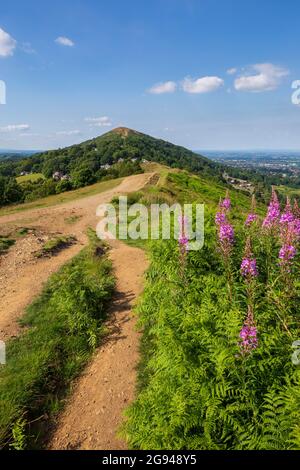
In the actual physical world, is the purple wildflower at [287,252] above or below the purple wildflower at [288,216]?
below

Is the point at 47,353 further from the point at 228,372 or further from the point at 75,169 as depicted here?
the point at 75,169

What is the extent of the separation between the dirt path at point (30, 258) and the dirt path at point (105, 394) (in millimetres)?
2770

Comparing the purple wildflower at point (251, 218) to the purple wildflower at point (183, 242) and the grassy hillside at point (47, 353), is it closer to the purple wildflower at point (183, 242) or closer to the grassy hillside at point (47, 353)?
the purple wildflower at point (183, 242)

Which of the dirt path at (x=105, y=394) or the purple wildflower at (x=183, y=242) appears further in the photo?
the dirt path at (x=105, y=394)

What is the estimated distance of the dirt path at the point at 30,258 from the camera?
34.1 feet

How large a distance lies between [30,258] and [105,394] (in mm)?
9002

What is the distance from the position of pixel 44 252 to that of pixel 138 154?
9661cm

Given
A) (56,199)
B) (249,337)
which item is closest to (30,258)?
(249,337)

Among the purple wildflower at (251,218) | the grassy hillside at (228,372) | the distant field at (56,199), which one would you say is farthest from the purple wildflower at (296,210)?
the distant field at (56,199)

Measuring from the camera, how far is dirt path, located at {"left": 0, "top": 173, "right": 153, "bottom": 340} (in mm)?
10406

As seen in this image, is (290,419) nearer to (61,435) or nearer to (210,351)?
(210,351)

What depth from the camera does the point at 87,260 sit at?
45.9ft

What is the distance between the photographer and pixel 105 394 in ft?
22.5

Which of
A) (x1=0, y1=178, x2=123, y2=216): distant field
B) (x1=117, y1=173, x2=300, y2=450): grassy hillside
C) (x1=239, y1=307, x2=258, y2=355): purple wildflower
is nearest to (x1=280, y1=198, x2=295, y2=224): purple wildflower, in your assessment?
(x1=117, y1=173, x2=300, y2=450): grassy hillside
